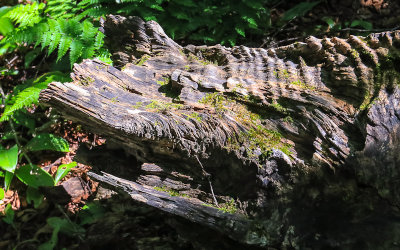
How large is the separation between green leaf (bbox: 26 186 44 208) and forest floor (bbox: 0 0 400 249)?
9 cm

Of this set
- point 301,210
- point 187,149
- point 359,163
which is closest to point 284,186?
point 301,210

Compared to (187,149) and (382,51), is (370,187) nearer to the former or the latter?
(382,51)

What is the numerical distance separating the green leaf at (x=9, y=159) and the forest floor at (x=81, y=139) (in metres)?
0.48

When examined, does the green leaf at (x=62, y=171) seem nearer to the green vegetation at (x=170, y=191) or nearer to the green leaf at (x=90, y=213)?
the green leaf at (x=90, y=213)

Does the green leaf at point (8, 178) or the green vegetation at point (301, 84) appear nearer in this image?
the green vegetation at point (301, 84)

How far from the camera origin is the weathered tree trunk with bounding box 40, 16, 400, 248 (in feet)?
6.90

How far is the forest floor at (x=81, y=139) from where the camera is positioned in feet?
12.8

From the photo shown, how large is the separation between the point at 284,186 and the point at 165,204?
0.81 m

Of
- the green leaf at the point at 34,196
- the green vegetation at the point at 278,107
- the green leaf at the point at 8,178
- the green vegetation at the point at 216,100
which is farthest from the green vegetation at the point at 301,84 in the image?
the green leaf at the point at 8,178

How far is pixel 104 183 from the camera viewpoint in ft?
8.06

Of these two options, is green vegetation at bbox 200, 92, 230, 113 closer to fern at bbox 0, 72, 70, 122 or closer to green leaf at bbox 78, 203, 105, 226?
green leaf at bbox 78, 203, 105, 226

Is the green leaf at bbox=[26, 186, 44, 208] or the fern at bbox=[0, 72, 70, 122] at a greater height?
the fern at bbox=[0, 72, 70, 122]

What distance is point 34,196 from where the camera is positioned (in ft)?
13.3

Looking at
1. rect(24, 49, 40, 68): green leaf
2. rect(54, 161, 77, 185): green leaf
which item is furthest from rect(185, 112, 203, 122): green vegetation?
rect(24, 49, 40, 68): green leaf
